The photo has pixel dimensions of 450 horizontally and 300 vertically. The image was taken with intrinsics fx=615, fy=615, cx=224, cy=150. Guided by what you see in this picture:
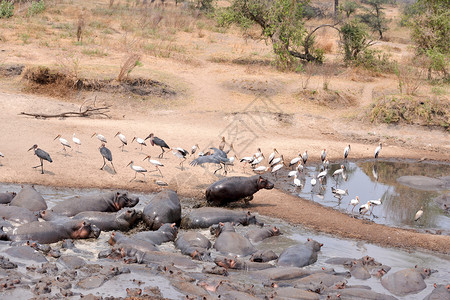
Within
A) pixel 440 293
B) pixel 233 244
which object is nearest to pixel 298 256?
pixel 233 244

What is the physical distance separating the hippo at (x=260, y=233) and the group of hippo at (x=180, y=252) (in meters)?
0.02

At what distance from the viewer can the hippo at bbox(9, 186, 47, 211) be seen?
35.0ft

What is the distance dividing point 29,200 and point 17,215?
743mm

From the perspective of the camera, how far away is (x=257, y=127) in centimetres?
1862

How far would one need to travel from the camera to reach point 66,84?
19.0m

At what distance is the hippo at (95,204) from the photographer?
1085 cm

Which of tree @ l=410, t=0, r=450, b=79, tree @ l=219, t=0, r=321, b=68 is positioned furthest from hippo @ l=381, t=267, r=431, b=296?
tree @ l=219, t=0, r=321, b=68

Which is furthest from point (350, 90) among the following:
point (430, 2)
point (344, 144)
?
point (430, 2)

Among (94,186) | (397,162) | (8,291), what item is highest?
(8,291)

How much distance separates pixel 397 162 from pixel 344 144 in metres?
1.66

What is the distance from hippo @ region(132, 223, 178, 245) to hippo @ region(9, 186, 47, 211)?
207cm

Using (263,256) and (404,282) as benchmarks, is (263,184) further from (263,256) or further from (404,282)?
(404,282)

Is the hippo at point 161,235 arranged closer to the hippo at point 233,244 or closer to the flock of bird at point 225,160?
the hippo at point 233,244

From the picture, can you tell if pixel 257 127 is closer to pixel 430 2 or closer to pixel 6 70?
pixel 6 70
